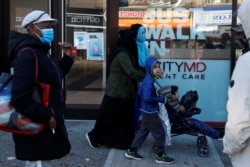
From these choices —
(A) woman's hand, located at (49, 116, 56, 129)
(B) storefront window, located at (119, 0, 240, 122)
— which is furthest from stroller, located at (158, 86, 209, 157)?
(A) woman's hand, located at (49, 116, 56, 129)

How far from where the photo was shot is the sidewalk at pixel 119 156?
5.73 m

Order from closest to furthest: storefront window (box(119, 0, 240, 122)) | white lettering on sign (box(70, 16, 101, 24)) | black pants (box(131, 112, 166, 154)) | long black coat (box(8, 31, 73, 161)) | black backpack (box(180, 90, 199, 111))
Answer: long black coat (box(8, 31, 73, 161)) → black pants (box(131, 112, 166, 154)) → black backpack (box(180, 90, 199, 111)) → storefront window (box(119, 0, 240, 122)) → white lettering on sign (box(70, 16, 101, 24))

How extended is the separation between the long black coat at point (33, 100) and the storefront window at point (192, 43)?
A: 418 cm

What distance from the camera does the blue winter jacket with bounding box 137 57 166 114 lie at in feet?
18.0

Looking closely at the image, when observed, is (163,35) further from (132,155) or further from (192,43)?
(132,155)

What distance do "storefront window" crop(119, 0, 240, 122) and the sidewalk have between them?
93 cm

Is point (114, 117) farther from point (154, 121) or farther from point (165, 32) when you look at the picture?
point (165, 32)

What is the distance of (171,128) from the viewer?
6.06m

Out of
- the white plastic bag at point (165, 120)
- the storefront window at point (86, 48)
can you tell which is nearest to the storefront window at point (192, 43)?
the storefront window at point (86, 48)

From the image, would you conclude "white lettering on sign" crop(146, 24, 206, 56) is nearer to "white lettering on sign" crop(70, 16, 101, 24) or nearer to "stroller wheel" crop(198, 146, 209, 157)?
"white lettering on sign" crop(70, 16, 101, 24)

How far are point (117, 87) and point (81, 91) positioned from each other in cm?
205

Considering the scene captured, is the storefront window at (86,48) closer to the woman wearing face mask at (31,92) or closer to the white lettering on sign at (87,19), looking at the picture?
the white lettering on sign at (87,19)

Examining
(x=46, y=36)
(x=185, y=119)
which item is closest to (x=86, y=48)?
(x=185, y=119)

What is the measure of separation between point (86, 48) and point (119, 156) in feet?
8.11
